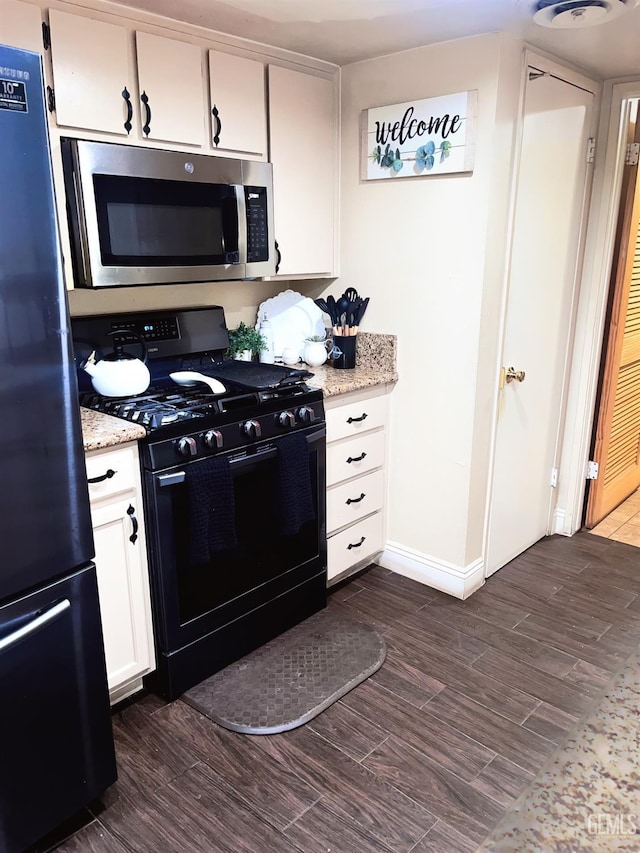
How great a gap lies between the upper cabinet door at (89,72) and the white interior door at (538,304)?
1.48 m

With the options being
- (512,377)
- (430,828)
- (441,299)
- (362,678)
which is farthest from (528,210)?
(430,828)

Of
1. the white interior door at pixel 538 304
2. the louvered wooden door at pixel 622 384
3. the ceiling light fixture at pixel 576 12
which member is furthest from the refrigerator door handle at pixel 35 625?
the louvered wooden door at pixel 622 384

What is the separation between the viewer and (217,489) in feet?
6.84

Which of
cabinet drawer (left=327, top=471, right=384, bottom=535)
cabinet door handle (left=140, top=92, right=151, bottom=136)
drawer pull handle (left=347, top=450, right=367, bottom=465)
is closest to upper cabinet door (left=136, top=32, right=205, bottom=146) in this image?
cabinet door handle (left=140, top=92, right=151, bottom=136)

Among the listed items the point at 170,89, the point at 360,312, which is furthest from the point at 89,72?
the point at 360,312

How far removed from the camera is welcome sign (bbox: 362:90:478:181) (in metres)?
2.38

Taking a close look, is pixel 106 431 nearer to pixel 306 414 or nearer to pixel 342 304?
pixel 306 414

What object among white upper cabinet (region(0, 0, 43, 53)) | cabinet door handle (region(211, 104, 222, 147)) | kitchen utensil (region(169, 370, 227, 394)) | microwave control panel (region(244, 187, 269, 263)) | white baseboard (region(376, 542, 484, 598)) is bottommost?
white baseboard (region(376, 542, 484, 598))

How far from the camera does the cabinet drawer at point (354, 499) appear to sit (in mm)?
2699

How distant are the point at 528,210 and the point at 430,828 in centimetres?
223

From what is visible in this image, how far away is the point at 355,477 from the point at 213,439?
88cm

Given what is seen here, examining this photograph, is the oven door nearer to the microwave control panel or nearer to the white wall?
the white wall

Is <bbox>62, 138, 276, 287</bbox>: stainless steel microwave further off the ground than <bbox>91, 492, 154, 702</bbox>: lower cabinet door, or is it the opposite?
<bbox>62, 138, 276, 287</bbox>: stainless steel microwave

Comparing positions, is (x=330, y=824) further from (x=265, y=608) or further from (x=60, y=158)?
(x=60, y=158)
